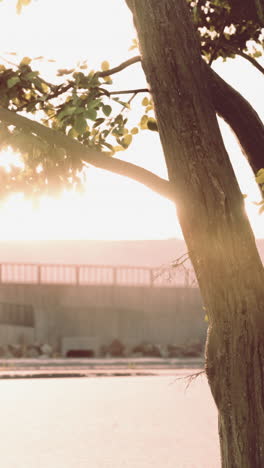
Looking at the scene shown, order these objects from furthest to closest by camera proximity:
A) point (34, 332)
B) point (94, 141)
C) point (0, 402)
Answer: point (34, 332) → point (0, 402) → point (94, 141)

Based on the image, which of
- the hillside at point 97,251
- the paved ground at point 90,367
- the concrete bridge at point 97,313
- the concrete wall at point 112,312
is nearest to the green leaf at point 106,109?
the paved ground at point 90,367

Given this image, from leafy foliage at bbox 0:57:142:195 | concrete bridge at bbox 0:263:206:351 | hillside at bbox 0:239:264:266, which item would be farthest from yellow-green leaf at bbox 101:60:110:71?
hillside at bbox 0:239:264:266

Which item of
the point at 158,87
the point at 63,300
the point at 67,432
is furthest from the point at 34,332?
the point at 158,87

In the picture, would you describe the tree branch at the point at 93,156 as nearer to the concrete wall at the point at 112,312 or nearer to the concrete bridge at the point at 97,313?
the concrete bridge at the point at 97,313

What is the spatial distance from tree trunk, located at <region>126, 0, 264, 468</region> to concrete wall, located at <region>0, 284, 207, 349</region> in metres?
32.6

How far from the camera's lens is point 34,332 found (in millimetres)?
41156

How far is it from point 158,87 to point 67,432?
764 cm

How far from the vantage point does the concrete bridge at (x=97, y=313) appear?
1608 inches

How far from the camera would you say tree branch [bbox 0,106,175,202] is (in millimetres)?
8203

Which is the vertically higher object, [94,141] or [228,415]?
[94,141]

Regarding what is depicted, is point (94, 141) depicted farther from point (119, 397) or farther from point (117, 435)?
point (119, 397)

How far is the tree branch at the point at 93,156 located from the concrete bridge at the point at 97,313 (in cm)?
3209

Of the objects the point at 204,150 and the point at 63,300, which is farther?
the point at 63,300

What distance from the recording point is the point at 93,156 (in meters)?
8.22
